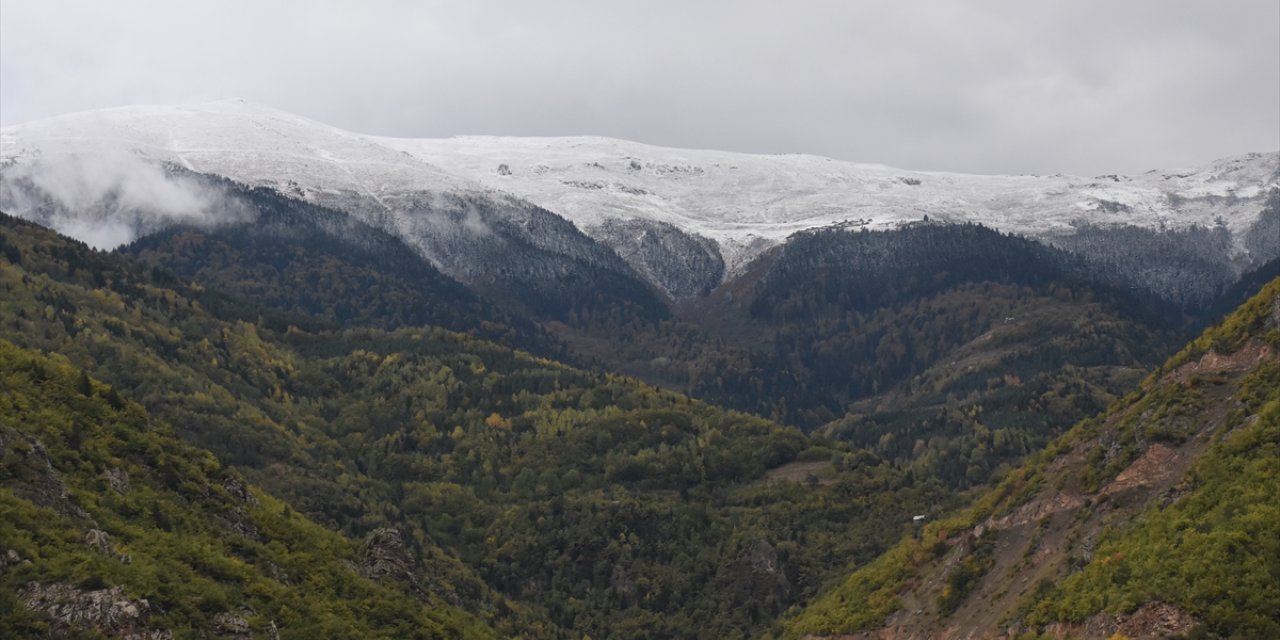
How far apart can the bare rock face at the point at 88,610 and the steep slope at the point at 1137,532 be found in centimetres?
5846

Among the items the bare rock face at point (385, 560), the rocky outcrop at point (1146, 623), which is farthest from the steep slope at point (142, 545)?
the rocky outcrop at point (1146, 623)

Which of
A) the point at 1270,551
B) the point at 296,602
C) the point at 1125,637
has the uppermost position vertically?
the point at 1270,551

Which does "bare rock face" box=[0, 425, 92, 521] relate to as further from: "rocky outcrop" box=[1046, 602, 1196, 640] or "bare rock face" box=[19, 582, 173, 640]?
"rocky outcrop" box=[1046, 602, 1196, 640]

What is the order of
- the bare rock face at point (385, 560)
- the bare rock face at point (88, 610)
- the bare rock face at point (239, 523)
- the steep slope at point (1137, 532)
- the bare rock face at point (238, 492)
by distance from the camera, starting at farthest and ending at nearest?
the bare rock face at point (385, 560) → the bare rock face at point (238, 492) → the bare rock face at point (239, 523) → the steep slope at point (1137, 532) → the bare rock face at point (88, 610)

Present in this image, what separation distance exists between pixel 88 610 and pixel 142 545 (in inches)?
608

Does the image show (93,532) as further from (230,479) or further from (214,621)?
(230,479)

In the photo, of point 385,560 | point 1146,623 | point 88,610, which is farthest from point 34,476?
point 1146,623

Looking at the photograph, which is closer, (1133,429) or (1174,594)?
(1174,594)

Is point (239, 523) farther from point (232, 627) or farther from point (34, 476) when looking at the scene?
point (232, 627)

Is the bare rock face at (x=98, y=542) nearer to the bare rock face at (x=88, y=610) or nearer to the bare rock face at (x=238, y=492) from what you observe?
the bare rock face at (x=88, y=610)

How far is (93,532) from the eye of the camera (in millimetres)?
97938

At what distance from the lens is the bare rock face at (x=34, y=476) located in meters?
100

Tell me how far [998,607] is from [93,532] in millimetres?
67351

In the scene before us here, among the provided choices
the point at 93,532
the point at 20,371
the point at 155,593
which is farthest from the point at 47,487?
the point at 20,371
